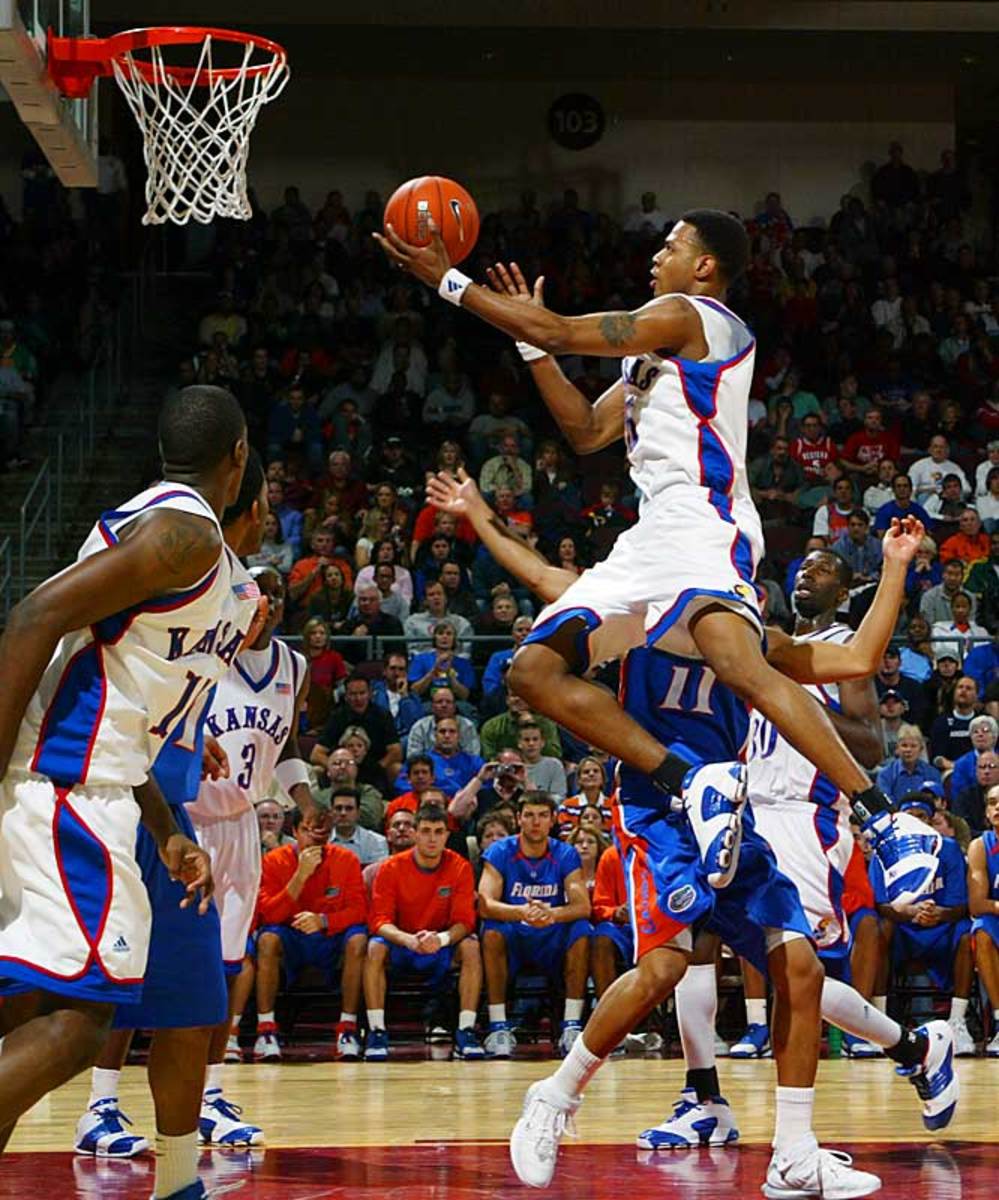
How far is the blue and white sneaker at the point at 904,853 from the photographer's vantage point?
198 inches

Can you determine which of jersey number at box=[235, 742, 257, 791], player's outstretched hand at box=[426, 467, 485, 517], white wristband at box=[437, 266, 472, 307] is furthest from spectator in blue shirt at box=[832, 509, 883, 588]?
white wristband at box=[437, 266, 472, 307]

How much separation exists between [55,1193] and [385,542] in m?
9.59

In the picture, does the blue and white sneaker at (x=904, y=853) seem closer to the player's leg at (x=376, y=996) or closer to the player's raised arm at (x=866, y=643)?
the player's raised arm at (x=866, y=643)

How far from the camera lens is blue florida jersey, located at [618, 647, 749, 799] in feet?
18.2

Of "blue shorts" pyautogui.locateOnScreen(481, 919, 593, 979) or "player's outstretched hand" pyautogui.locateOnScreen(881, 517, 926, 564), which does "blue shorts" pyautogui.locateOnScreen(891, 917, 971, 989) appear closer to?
Answer: "blue shorts" pyautogui.locateOnScreen(481, 919, 593, 979)

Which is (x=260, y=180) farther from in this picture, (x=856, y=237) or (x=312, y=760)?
(x=312, y=760)

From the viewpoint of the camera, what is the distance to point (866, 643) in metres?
5.56

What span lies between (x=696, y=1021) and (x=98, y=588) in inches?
120

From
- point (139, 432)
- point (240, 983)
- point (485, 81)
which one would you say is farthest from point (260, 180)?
point (240, 983)

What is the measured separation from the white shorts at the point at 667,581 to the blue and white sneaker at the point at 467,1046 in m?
5.29

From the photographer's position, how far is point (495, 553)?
235 inches

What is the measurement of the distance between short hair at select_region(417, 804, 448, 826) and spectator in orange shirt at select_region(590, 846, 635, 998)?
93cm

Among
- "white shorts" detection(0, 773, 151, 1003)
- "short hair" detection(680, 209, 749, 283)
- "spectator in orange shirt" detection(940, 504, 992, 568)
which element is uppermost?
"spectator in orange shirt" detection(940, 504, 992, 568)

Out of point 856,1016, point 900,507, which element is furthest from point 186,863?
point 900,507
